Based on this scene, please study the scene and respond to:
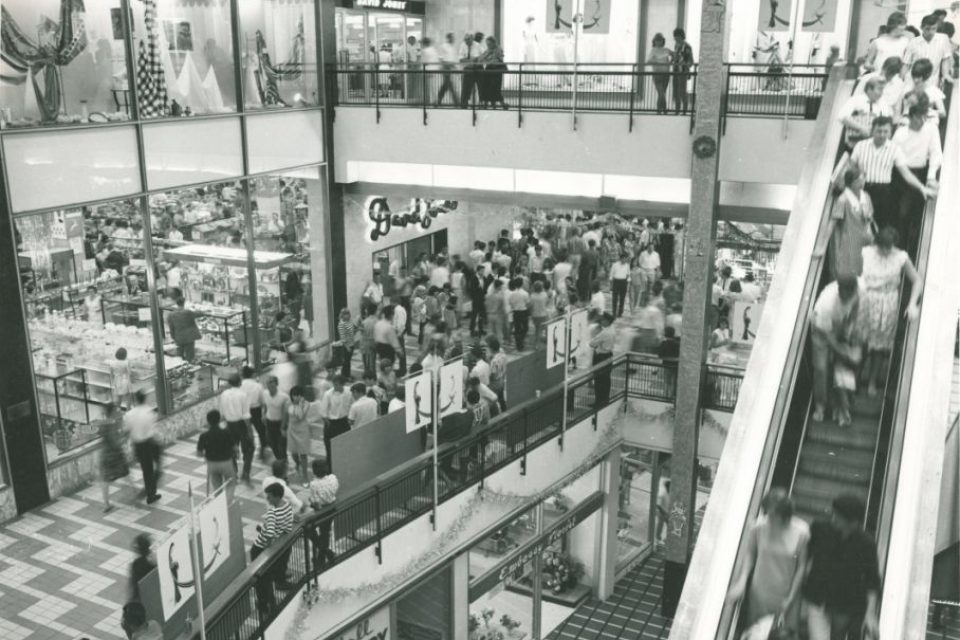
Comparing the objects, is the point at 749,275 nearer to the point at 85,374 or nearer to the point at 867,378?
the point at 867,378

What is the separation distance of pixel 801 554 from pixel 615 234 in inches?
706

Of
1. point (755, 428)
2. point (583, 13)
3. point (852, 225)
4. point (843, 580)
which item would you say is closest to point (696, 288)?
point (852, 225)

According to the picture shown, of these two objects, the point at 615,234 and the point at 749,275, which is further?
the point at 615,234

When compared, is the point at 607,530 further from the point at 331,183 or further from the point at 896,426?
the point at 896,426

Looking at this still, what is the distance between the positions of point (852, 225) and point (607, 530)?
8.44m

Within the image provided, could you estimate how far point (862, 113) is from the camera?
32.9 feet

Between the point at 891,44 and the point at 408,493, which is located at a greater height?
the point at 891,44

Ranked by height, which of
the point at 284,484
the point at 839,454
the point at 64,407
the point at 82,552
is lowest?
the point at 82,552

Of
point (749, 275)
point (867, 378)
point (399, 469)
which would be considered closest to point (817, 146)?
point (867, 378)

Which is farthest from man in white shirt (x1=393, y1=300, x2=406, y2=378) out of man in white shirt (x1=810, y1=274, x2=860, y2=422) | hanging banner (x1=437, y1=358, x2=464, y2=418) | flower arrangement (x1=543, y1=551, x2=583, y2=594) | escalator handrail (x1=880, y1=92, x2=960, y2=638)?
escalator handrail (x1=880, y1=92, x2=960, y2=638)

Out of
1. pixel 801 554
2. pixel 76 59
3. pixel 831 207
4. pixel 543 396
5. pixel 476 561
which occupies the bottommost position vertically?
pixel 476 561

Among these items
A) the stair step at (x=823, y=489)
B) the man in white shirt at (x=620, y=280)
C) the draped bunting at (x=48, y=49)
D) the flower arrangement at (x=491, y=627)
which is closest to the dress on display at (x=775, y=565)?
the stair step at (x=823, y=489)

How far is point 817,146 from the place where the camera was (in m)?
10.6

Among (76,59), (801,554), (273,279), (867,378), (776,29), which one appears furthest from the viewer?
(776,29)
